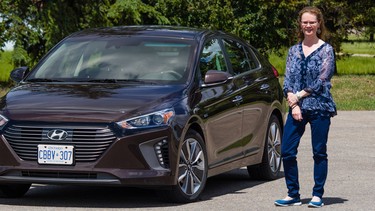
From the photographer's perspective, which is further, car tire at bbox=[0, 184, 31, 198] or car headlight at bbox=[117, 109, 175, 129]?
car tire at bbox=[0, 184, 31, 198]

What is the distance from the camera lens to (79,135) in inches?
390

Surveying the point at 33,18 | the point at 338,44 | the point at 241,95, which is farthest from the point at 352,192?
the point at 338,44

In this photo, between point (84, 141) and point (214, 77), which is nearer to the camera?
point (84, 141)

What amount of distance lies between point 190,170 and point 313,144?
3.66 ft

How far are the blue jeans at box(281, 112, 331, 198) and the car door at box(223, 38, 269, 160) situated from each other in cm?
157

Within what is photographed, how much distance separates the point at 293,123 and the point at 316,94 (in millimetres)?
312

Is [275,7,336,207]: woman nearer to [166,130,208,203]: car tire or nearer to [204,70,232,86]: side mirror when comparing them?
[166,130,208,203]: car tire

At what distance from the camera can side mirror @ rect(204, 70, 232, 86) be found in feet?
35.7

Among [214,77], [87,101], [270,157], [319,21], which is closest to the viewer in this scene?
[319,21]

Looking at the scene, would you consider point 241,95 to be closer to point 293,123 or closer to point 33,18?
point 293,123

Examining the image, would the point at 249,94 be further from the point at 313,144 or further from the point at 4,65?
the point at 4,65

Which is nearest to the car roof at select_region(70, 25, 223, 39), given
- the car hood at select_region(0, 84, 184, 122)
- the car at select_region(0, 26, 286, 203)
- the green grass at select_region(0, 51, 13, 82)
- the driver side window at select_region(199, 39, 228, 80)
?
the car at select_region(0, 26, 286, 203)

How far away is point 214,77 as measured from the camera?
1089 cm

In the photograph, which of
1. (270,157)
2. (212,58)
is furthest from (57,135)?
(270,157)
